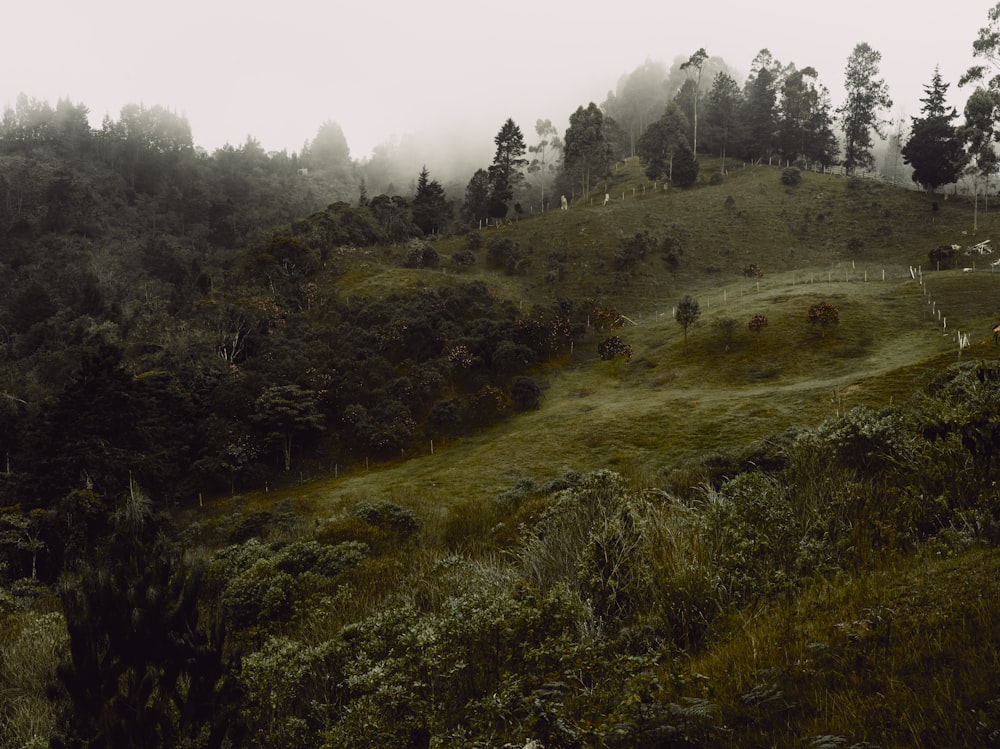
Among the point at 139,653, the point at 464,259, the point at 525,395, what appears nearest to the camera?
the point at 139,653

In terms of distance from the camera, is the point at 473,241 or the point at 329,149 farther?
the point at 329,149

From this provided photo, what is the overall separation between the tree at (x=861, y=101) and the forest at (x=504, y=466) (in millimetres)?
496

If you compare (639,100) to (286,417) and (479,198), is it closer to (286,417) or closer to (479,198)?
(479,198)

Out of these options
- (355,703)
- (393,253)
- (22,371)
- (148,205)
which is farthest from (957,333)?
(148,205)

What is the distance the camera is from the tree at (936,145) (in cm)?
6069

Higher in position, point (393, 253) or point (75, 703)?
point (393, 253)

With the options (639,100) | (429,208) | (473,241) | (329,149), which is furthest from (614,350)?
(329,149)

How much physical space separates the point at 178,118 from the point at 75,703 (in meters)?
169

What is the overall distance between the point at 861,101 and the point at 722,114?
19.7 meters

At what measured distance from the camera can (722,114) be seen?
86750 millimetres

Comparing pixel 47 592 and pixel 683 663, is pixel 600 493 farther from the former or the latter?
→ pixel 47 592

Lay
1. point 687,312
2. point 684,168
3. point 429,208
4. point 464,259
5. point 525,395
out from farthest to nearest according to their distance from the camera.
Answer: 1. point 429,208
2. point 684,168
3. point 464,259
4. point 687,312
5. point 525,395

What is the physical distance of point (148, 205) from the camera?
9950 centimetres

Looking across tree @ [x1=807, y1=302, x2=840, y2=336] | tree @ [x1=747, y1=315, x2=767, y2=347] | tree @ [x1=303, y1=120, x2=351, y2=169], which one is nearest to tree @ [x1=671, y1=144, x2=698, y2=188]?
tree @ [x1=747, y1=315, x2=767, y2=347]
